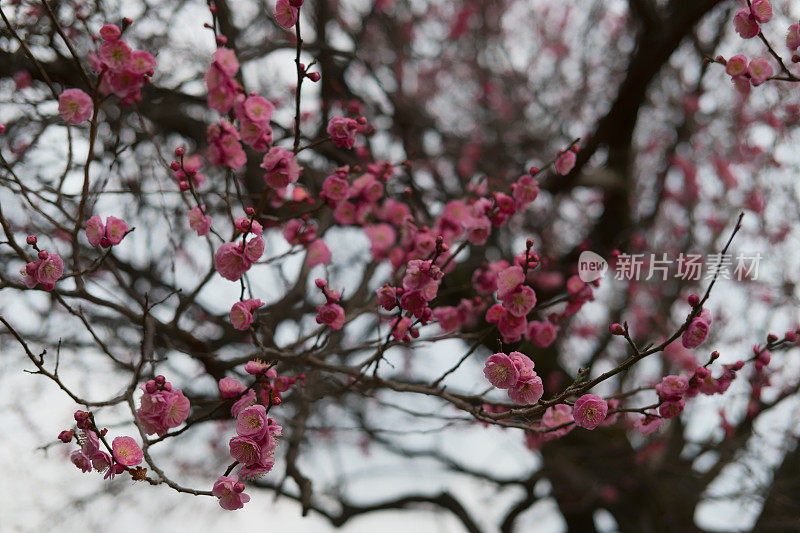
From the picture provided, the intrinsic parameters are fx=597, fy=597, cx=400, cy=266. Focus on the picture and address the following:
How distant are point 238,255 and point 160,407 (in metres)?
0.51

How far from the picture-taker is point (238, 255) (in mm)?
1907

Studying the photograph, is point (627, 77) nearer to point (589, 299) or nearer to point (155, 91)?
point (589, 299)

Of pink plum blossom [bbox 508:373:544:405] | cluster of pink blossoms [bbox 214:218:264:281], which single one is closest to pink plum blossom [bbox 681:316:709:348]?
pink plum blossom [bbox 508:373:544:405]

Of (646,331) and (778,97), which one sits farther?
(646,331)

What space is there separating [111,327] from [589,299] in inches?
113

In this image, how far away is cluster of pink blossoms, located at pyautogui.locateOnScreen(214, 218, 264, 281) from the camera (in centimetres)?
190

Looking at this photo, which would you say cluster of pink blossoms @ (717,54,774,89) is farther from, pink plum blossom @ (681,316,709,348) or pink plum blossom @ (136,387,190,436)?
pink plum blossom @ (136,387,190,436)

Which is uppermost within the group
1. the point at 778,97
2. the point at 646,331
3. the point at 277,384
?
the point at 778,97

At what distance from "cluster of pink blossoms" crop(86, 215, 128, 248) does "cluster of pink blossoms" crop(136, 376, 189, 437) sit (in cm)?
54

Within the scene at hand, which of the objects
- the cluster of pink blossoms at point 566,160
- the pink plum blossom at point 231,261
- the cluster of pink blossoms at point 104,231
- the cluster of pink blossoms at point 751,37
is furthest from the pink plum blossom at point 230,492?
the cluster of pink blossoms at point 751,37

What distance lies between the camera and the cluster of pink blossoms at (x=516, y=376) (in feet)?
5.49

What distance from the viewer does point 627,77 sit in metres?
4.32

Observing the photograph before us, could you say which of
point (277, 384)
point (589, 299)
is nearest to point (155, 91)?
point (277, 384)

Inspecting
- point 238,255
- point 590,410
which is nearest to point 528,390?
point 590,410
